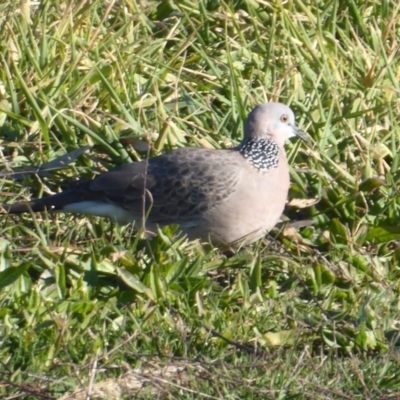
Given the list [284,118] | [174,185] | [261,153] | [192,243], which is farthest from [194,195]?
[284,118]

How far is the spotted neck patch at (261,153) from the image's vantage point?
529cm

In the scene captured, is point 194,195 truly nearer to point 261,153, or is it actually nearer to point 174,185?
point 174,185

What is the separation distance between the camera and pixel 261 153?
5348mm

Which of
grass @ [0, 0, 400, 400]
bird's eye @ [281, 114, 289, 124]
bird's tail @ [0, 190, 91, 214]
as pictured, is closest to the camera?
grass @ [0, 0, 400, 400]

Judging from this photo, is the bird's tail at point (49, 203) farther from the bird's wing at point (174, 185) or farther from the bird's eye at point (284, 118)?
the bird's eye at point (284, 118)

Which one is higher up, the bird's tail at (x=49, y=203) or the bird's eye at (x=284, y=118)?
the bird's eye at (x=284, y=118)

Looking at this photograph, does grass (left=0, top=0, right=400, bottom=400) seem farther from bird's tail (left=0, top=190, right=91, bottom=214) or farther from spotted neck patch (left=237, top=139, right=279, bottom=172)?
spotted neck patch (left=237, top=139, right=279, bottom=172)

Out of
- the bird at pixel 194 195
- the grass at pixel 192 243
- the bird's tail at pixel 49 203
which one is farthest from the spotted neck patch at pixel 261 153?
the bird's tail at pixel 49 203

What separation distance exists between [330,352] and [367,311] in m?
0.30

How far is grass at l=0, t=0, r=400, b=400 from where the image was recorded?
12.5ft

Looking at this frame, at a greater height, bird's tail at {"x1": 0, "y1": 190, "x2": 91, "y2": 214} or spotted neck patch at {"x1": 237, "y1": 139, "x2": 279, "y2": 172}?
spotted neck patch at {"x1": 237, "y1": 139, "x2": 279, "y2": 172}

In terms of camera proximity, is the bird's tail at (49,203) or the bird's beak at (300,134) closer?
the bird's tail at (49,203)

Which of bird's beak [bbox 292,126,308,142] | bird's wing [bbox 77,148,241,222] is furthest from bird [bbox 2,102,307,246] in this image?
bird's beak [bbox 292,126,308,142]

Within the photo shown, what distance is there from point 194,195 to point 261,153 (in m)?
0.41
